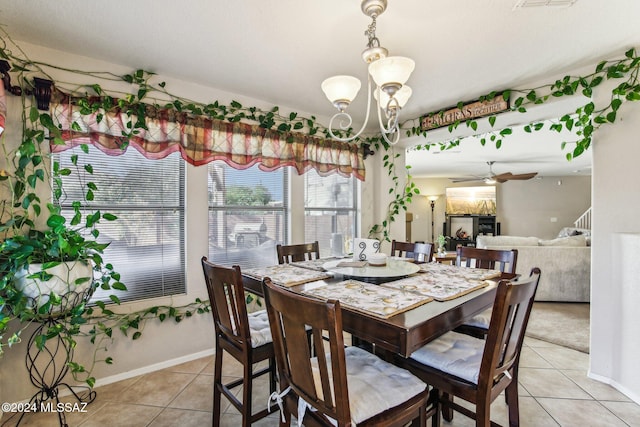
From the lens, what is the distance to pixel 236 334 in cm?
156

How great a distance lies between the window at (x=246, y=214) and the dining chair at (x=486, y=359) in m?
1.81

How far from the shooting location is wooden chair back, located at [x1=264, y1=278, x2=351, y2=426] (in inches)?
37.4

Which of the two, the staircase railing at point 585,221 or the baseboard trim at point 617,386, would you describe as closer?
the baseboard trim at point 617,386

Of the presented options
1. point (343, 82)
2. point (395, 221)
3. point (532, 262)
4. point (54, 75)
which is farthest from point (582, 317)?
point (54, 75)

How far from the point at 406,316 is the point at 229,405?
1.46m

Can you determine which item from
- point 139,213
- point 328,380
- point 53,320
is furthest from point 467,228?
point 53,320

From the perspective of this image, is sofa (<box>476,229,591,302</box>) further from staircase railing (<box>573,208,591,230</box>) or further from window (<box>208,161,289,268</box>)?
staircase railing (<box>573,208,591,230</box>)

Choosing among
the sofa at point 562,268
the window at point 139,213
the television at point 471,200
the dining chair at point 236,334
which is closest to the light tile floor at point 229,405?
the dining chair at point 236,334

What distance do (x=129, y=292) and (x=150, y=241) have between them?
394 millimetres

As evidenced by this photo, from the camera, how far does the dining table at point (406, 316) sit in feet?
3.42

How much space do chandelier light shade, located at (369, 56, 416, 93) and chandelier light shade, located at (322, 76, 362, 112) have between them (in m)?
0.21

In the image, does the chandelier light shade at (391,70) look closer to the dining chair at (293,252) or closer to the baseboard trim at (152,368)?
the dining chair at (293,252)

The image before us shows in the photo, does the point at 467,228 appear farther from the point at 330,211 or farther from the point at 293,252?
the point at 293,252

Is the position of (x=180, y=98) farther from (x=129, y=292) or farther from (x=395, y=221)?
(x=395, y=221)
